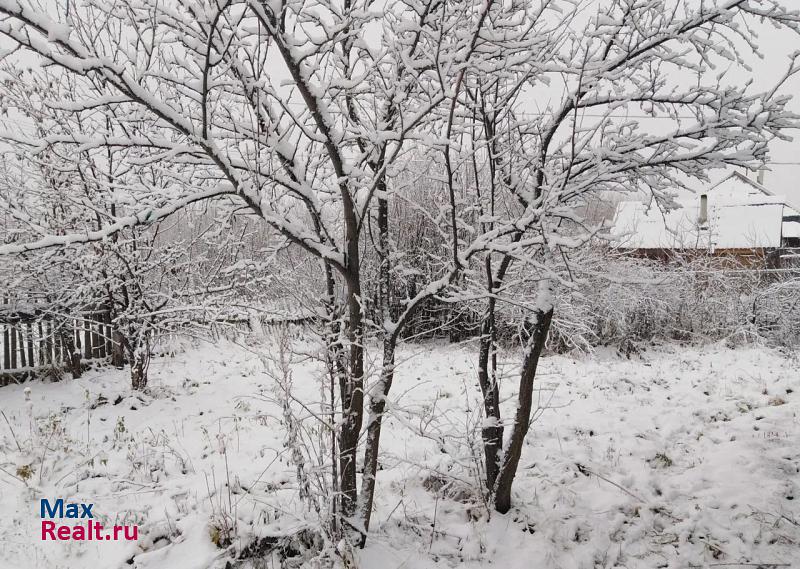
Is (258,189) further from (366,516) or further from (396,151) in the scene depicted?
(366,516)

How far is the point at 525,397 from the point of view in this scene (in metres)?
3.42

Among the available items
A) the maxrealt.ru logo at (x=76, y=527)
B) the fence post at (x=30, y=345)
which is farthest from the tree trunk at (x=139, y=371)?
the maxrealt.ru logo at (x=76, y=527)

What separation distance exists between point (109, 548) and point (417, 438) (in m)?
2.89

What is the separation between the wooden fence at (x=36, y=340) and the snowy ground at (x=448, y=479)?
0.37 meters

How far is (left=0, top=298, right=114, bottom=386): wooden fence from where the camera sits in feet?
20.5

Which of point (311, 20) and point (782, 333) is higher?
point (311, 20)

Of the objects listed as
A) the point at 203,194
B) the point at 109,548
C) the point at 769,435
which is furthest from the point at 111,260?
the point at 769,435

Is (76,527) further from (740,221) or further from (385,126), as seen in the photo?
(740,221)

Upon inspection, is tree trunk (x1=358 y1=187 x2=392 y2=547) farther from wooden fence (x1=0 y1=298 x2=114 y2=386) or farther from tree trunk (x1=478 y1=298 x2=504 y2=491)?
wooden fence (x1=0 y1=298 x2=114 y2=386)

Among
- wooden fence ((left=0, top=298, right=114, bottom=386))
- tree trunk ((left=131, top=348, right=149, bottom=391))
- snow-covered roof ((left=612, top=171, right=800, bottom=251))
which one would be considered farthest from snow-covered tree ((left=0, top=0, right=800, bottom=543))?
snow-covered roof ((left=612, top=171, right=800, bottom=251))

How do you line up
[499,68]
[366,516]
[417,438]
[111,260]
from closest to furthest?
[499,68]
[366,516]
[417,438]
[111,260]

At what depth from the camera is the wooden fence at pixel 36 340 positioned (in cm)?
625

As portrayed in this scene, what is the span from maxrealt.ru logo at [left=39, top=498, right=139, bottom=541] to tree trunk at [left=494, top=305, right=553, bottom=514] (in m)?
2.75

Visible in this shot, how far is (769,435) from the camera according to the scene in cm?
438
